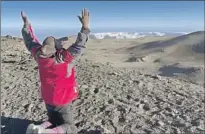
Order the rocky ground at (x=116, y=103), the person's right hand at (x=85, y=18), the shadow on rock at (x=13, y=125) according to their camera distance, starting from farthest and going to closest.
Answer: the rocky ground at (x=116, y=103) < the shadow on rock at (x=13, y=125) < the person's right hand at (x=85, y=18)

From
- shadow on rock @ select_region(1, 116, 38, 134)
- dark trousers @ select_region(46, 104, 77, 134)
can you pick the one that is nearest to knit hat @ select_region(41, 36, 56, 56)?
dark trousers @ select_region(46, 104, 77, 134)

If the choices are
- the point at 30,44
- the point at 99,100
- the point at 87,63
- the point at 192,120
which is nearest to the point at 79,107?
the point at 99,100

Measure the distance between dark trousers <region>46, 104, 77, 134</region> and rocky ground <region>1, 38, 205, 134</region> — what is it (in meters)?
0.95

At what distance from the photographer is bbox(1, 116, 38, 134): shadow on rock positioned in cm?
568

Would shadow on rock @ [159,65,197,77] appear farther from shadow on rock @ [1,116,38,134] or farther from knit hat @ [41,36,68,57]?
knit hat @ [41,36,68,57]

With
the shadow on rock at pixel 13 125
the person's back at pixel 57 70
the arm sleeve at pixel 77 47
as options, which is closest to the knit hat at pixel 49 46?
the person's back at pixel 57 70

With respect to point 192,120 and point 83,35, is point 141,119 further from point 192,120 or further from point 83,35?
point 83,35

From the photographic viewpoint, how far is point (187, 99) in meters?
7.24

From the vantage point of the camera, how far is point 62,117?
15.5 ft

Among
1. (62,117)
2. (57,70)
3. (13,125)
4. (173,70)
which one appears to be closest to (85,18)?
(57,70)

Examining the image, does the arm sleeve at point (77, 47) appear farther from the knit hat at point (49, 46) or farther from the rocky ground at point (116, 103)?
the rocky ground at point (116, 103)

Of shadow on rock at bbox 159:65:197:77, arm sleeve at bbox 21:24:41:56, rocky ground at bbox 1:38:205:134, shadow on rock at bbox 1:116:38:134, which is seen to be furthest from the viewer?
shadow on rock at bbox 159:65:197:77

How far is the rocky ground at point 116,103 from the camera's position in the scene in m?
5.87

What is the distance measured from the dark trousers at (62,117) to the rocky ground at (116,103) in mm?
948
